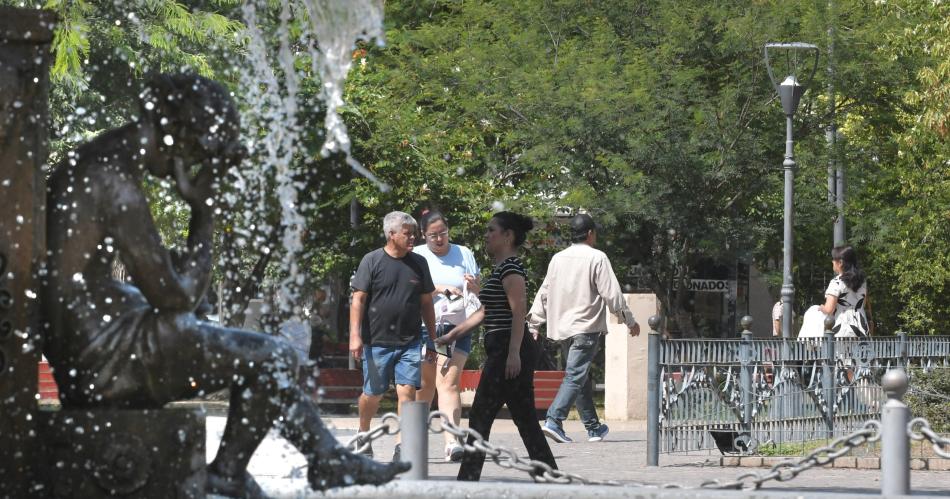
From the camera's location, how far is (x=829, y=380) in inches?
559

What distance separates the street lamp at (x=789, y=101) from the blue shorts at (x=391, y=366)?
43.0ft

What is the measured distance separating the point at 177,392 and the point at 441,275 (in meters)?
7.37

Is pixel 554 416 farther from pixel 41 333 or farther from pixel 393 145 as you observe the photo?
pixel 393 145

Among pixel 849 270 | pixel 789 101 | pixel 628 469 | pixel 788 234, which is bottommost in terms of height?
pixel 628 469

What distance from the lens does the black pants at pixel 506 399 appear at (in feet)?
31.3

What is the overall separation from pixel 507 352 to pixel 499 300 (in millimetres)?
385

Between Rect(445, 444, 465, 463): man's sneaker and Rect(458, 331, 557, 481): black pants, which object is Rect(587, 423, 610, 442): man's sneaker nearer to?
Rect(445, 444, 465, 463): man's sneaker

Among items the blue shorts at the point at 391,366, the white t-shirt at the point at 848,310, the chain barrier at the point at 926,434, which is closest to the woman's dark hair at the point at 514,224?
the blue shorts at the point at 391,366

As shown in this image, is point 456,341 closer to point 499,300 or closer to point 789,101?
point 499,300

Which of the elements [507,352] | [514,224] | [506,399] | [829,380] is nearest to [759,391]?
[829,380]

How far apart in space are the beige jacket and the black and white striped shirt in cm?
363

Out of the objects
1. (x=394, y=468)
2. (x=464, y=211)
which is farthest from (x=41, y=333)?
(x=464, y=211)

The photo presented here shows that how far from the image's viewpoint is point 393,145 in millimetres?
24812

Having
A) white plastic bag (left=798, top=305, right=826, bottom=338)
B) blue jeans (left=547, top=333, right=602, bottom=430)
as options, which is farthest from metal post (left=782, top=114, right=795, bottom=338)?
blue jeans (left=547, top=333, right=602, bottom=430)
